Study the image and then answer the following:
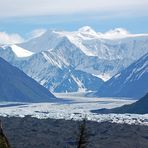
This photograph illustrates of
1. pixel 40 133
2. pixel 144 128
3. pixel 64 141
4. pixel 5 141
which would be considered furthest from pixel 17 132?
pixel 5 141

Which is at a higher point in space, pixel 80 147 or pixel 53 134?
pixel 80 147

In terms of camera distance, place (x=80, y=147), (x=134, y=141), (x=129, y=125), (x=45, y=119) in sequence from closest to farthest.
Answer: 1. (x=80, y=147)
2. (x=134, y=141)
3. (x=129, y=125)
4. (x=45, y=119)

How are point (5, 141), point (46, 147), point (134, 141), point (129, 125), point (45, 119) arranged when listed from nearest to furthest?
point (5, 141) < point (46, 147) < point (134, 141) < point (129, 125) < point (45, 119)

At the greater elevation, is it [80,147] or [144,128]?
[80,147]

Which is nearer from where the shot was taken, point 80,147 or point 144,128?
point 80,147

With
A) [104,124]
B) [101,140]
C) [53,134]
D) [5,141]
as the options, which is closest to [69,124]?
[104,124]

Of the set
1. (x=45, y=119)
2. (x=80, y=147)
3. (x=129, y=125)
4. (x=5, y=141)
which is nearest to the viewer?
(x=80, y=147)

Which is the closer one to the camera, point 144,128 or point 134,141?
point 134,141

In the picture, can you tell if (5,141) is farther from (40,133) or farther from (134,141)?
(40,133)

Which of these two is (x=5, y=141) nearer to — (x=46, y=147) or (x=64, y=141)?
(x=46, y=147)
